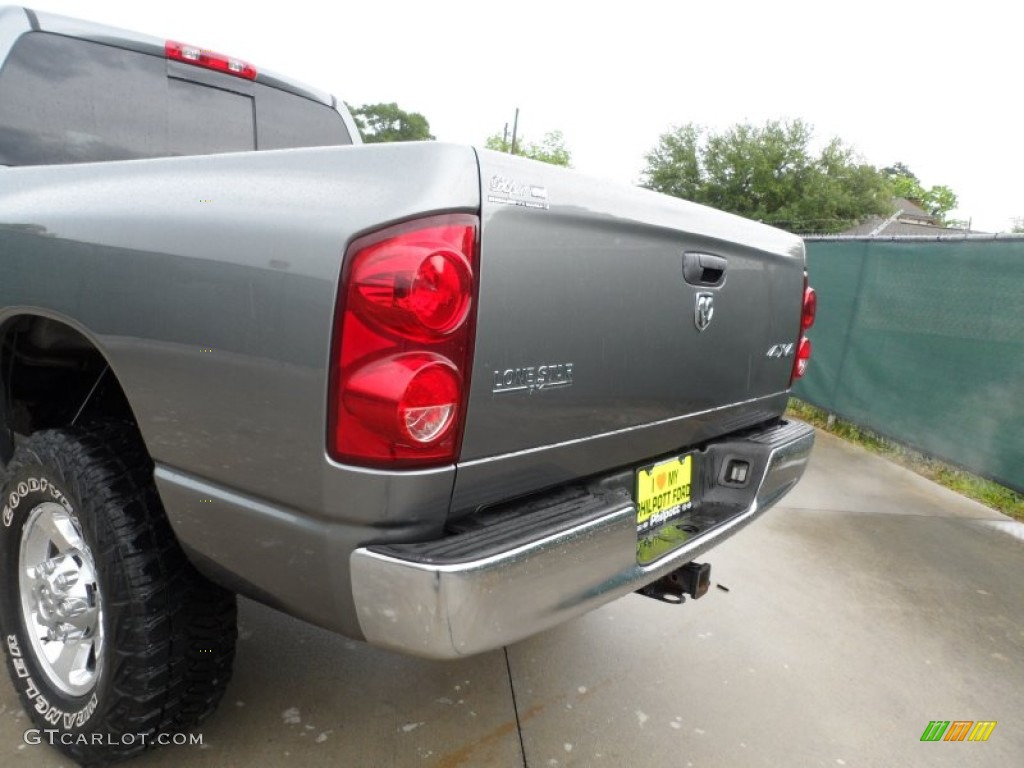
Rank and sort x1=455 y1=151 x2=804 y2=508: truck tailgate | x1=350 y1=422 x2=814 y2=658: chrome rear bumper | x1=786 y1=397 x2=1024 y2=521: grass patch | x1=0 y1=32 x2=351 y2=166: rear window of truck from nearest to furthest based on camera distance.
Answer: x1=350 y1=422 x2=814 y2=658: chrome rear bumper < x1=455 y1=151 x2=804 y2=508: truck tailgate < x1=0 y1=32 x2=351 y2=166: rear window of truck < x1=786 y1=397 x2=1024 y2=521: grass patch

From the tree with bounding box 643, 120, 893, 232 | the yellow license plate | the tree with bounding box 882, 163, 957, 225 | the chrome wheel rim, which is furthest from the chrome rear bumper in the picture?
the tree with bounding box 882, 163, 957, 225

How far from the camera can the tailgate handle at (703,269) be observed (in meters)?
1.93

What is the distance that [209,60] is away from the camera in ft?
9.41

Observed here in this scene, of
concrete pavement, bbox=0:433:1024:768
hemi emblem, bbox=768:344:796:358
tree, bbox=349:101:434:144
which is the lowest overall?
concrete pavement, bbox=0:433:1024:768

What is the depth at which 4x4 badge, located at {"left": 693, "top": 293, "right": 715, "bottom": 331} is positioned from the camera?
78.0 inches

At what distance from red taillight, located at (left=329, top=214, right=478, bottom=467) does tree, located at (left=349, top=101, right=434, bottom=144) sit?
62.7 meters

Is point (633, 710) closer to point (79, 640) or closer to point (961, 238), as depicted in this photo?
point (79, 640)

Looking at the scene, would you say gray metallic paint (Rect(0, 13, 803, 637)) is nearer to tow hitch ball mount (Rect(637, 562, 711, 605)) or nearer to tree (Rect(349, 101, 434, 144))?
tow hitch ball mount (Rect(637, 562, 711, 605))

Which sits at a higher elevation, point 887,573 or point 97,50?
point 97,50

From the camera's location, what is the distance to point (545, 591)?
1479 millimetres

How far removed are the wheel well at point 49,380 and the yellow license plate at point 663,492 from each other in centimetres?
142

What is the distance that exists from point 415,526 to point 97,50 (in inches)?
89.5

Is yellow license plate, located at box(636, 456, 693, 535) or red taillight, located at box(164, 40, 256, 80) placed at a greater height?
red taillight, located at box(164, 40, 256, 80)

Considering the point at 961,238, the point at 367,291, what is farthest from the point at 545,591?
the point at 961,238
